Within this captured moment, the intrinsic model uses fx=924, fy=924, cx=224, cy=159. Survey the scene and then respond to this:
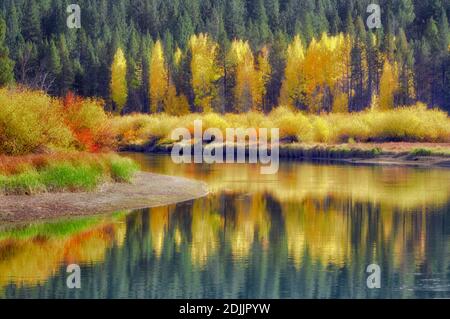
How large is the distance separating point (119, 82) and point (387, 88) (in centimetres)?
3181

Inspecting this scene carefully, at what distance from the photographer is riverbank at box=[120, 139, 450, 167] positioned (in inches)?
2409

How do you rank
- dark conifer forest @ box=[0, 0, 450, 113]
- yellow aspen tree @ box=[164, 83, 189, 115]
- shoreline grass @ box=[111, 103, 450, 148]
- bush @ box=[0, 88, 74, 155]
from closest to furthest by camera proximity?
bush @ box=[0, 88, 74, 155]
shoreline grass @ box=[111, 103, 450, 148]
dark conifer forest @ box=[0, 0, 450, 113]
yellow aspen tree @ box=[164, 83, 189, 115]

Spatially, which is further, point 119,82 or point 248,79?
point 119,82

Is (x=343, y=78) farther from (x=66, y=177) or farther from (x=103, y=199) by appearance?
(x=66, y=177)

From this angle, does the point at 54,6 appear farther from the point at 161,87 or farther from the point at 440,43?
the point at 440,43

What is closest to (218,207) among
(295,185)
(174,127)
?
(295,185)

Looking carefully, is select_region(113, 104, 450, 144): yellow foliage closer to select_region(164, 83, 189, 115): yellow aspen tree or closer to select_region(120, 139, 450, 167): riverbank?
select_region(120, 139, 450, 167): riverbank

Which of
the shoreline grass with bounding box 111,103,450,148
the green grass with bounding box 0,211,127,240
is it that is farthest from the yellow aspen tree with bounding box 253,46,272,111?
the green grass with bounding box 0,211,127,240

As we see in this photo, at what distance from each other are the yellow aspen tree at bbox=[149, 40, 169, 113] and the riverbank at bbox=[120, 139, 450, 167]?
33.0 m

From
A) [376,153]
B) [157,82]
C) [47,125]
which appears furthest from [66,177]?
[157,82]

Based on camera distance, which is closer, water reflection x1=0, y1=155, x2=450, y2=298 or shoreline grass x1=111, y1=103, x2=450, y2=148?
water reflection x1=0, y1=155, x2=450, y2=298

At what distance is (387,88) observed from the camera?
296 feet

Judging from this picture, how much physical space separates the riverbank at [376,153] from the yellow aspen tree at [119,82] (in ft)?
113

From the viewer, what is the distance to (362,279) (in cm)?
2106
